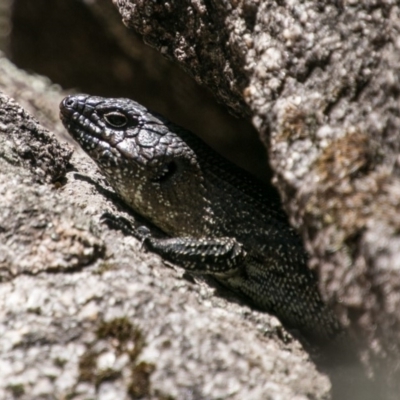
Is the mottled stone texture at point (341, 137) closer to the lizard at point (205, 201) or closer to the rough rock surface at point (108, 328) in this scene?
the rough rock surface at point (108, 328)

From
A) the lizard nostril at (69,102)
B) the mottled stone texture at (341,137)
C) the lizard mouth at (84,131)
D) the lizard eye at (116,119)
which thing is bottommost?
the lizard mouth at (84,131)

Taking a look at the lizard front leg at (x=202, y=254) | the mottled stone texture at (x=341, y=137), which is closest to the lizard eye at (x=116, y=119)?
the lizard front leg at (x=202, y=254)

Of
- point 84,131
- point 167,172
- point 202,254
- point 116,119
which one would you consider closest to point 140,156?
point 167,172

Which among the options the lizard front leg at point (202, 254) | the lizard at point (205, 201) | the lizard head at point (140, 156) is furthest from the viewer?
the lizard head at point (140, 156)

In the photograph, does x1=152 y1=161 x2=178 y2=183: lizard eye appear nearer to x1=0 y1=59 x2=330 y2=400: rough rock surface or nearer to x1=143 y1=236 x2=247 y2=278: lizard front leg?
x1=143 y1=236 x2=247 y2=278: lizard front leg

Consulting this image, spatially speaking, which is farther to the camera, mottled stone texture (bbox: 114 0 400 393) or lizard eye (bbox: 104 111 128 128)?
lizard eye (bbox: 104 111 128 128)

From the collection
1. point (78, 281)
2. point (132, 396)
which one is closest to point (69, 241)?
point (78, 281)

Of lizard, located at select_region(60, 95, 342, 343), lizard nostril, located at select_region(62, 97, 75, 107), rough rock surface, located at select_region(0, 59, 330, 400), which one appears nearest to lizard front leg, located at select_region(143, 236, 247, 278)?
lizard, located at select_region(60, 95, 342, 343)

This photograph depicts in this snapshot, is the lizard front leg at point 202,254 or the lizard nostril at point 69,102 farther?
the lizard nostril at point 69,102
